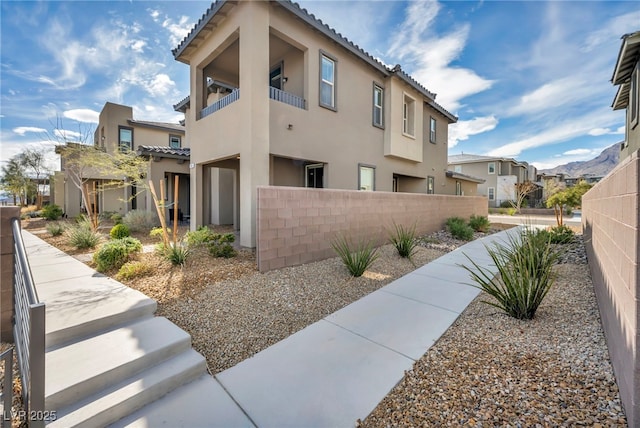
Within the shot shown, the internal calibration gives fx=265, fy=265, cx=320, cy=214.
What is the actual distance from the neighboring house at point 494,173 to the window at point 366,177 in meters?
27.5

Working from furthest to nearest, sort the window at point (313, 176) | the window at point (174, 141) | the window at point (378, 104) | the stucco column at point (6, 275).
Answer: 1. the window at point (174, 141)
2. the window at point (378, 104)
3. the window at point (313, 176)
4. the stucco column at point (6, 275)

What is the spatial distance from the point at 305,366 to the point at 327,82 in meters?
9.23

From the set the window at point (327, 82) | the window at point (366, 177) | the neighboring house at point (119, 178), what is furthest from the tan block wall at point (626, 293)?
the neighboring house at point (119, 178)

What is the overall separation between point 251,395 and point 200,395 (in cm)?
51

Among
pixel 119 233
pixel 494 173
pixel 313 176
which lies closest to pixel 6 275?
pixel 119 233

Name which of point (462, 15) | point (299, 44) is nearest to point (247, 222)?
point (299, 44)

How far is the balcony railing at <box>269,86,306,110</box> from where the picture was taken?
26.7 ft

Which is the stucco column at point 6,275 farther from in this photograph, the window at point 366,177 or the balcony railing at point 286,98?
the window at point 366,177

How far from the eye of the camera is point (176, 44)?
9695 mm

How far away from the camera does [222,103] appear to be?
8836 mm

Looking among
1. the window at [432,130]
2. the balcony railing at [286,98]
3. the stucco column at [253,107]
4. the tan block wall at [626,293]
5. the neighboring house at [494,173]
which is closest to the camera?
the tan block wall at [626,293]

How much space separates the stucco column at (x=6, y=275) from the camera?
10.5ft

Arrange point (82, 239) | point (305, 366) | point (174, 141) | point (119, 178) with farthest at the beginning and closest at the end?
point (174, 141)
point (119, 178)
point (82, 239)
point (305, 366)

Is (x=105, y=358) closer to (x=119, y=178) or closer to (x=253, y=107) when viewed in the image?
(x=253, y=107)
